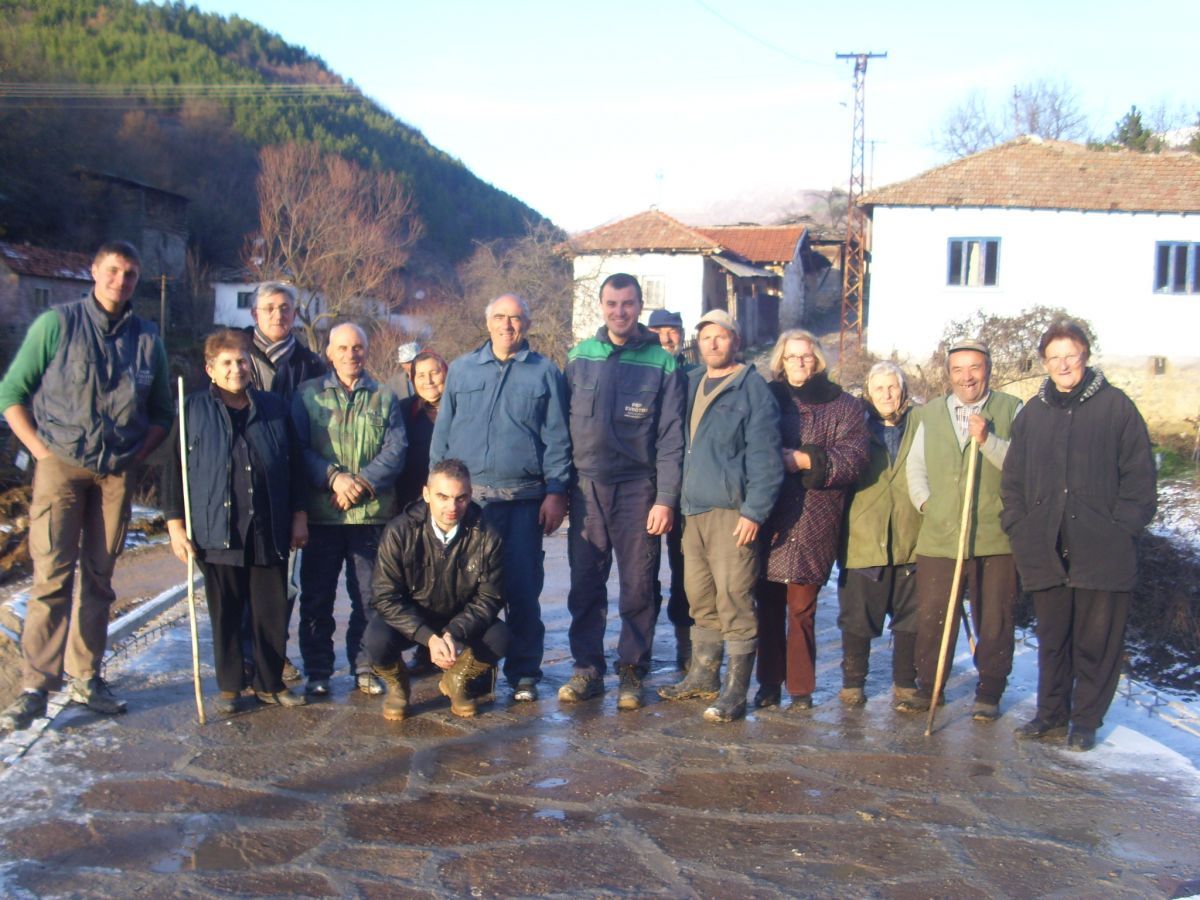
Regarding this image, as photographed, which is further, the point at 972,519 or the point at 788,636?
the point at 788,636

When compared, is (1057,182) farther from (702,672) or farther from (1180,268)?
(702,672)

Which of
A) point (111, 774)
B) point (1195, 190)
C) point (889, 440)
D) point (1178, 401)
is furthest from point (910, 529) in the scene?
point (1195, 190)

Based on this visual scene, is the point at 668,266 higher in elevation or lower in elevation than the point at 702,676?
higher

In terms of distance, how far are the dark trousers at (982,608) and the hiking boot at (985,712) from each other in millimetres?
26

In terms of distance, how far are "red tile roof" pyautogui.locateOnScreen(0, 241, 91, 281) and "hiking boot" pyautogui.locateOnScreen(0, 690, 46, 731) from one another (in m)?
32.4

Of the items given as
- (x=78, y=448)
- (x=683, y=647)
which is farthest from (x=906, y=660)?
(x=78, y=448)

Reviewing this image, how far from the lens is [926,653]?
17.9 feet

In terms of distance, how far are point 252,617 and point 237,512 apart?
1.81 ft

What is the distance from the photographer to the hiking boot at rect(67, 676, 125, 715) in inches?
204

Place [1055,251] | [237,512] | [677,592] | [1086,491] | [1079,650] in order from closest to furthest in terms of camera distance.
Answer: [1086,491], [1079,650], [237,512], [677,592], [1055,251]

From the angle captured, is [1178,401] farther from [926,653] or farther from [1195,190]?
[926,653]

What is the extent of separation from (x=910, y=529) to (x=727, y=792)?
185 cm

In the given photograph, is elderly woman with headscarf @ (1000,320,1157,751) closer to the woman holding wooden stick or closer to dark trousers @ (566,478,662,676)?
dark trousers @ (566,478,662,676)

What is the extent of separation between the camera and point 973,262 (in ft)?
89.2
